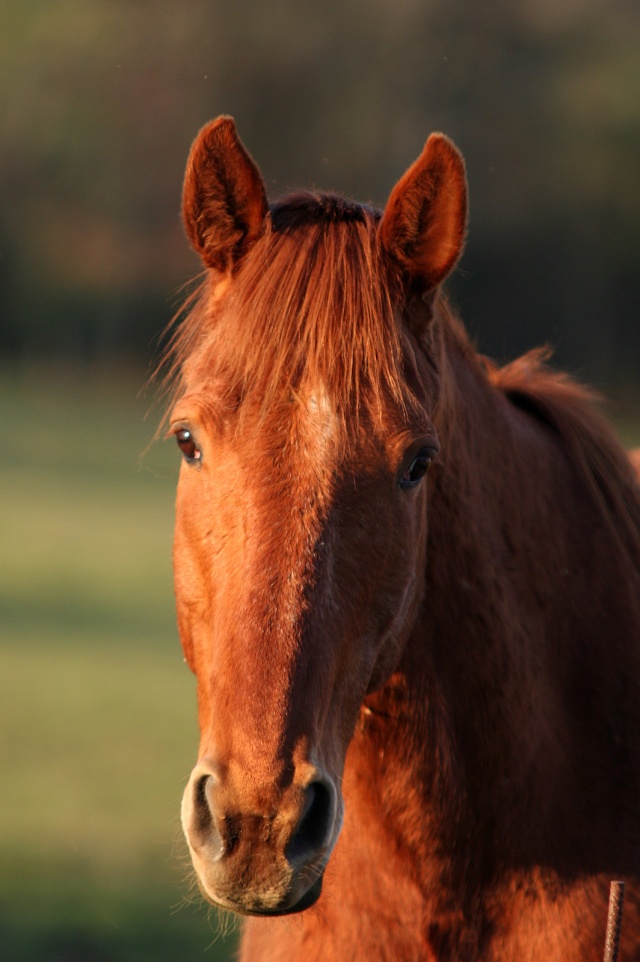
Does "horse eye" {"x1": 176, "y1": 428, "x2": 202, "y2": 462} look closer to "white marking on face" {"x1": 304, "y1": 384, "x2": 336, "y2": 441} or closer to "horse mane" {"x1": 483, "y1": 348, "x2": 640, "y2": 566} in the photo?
"white marking on face" {"x1": 304, "y1": 384, "x2": 336, "y2": 441}

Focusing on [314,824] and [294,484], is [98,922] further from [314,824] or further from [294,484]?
[294,484]

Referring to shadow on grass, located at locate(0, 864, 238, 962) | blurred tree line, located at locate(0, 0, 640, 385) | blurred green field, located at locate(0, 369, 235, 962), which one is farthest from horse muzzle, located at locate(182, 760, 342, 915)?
blurred tree line, located at locate(0, 0, 640, 385)

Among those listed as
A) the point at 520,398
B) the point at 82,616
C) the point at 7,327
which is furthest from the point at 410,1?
the point at 520,398

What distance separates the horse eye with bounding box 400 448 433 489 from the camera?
203 centimetres

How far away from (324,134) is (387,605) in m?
38.0

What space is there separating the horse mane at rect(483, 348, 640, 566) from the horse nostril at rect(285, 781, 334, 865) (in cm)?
110

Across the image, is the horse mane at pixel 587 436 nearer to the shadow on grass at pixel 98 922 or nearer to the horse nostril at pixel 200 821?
the horse nostril at pixel 200 821

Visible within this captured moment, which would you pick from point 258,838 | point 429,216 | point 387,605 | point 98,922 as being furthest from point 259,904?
point 98,922

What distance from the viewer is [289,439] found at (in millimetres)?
1935

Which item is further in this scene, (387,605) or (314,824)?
(387,605)

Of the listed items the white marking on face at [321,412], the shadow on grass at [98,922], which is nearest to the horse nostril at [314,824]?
the white marking on face at [321,412]

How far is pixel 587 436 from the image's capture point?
268 cm

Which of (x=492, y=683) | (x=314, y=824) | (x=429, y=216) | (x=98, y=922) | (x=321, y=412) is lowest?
(x=314, y=824)

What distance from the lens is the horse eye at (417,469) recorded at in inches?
79.9
